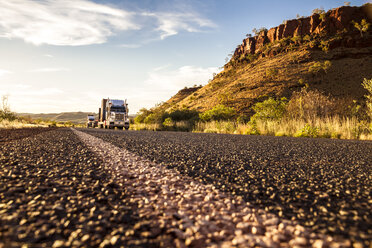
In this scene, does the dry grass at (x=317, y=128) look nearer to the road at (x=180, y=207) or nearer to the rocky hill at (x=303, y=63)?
the road at (x=180, y=207)

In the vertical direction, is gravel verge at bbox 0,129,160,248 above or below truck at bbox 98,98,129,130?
below

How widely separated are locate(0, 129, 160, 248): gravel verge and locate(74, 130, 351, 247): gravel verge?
129 mm

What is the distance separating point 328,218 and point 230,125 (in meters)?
15.3

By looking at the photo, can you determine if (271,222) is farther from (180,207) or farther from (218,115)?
(218,115)

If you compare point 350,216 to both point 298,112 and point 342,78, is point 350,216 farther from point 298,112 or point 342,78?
point 342,78

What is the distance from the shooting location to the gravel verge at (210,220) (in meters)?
1.20

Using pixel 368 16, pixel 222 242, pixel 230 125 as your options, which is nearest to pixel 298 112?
pixel 230 125

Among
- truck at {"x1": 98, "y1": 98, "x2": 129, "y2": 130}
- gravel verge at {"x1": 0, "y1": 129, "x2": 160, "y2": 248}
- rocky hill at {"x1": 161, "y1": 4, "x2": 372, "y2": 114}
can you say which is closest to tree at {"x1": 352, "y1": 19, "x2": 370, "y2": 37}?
rocky hill at {"x1": 161, "y1": 4, "x2": 372, "y2": 114}

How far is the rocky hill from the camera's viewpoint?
38.2 meters

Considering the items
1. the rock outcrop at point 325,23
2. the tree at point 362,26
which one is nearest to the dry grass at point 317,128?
the tree at point 362,26

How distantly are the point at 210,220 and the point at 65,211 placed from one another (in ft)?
3.02

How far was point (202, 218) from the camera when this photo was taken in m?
1.47

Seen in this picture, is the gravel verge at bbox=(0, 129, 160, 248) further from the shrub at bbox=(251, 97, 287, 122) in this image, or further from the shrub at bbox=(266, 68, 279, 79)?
the shrub at bbox=(266, 68, 279, 79)

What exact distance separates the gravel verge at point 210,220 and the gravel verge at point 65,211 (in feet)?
0.42
